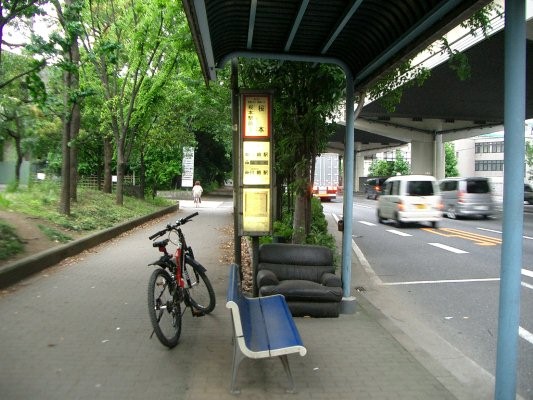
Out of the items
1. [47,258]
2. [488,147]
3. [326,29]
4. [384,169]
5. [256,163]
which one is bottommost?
[47,258]

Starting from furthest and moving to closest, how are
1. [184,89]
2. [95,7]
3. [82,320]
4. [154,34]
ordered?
[184,89]
[95,7]
[154,34]
[82,320]

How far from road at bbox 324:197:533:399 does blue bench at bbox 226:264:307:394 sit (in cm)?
212

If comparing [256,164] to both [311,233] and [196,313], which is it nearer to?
[196,313]

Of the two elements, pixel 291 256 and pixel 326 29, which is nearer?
pixel 326 29

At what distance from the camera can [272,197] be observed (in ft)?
21.7

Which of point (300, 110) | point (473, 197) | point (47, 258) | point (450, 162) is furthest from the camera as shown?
point (450, 162)

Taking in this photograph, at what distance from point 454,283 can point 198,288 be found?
5.23m

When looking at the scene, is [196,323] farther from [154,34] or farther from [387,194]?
[387,194]

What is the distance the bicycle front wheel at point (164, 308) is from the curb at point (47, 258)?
11.5 feet

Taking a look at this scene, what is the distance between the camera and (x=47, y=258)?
29.8ft

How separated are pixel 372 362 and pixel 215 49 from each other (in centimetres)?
389

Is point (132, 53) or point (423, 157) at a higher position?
point (132, 53)

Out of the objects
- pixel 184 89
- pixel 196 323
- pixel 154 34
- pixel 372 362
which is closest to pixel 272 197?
pixel 196 323

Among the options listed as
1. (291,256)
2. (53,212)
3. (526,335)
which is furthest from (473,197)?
(291,256)
